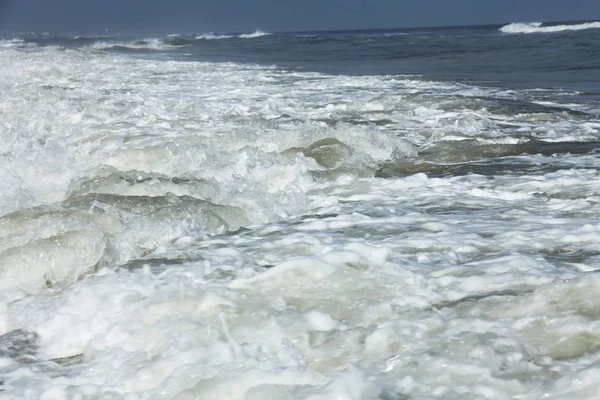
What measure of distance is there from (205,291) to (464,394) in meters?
1.57

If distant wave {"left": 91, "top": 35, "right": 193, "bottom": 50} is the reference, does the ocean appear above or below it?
below

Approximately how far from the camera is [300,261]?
4117 millimetres

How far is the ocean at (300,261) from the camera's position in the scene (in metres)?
2.86

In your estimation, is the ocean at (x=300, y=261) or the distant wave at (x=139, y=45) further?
the distant wave at (x=139, y=45)

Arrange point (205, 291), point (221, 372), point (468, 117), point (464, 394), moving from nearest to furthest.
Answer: point (464, 394), point (221, 372), point (205, 291), point (468, 117)

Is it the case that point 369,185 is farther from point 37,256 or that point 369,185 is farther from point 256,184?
point 37,256

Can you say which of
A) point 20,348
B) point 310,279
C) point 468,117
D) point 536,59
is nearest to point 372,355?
point 310,279

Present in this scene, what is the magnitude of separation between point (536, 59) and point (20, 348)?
24432 millimetres

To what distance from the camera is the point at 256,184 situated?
20.1 feet

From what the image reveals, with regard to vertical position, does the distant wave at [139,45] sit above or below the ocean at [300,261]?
above

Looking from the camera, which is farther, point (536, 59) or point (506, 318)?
point (536, 59)

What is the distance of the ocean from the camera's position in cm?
286

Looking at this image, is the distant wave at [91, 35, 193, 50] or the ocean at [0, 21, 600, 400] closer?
Result: the ocean at [0, 21, 600, 400]

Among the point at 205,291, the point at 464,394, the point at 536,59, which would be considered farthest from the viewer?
the point at 536,59
